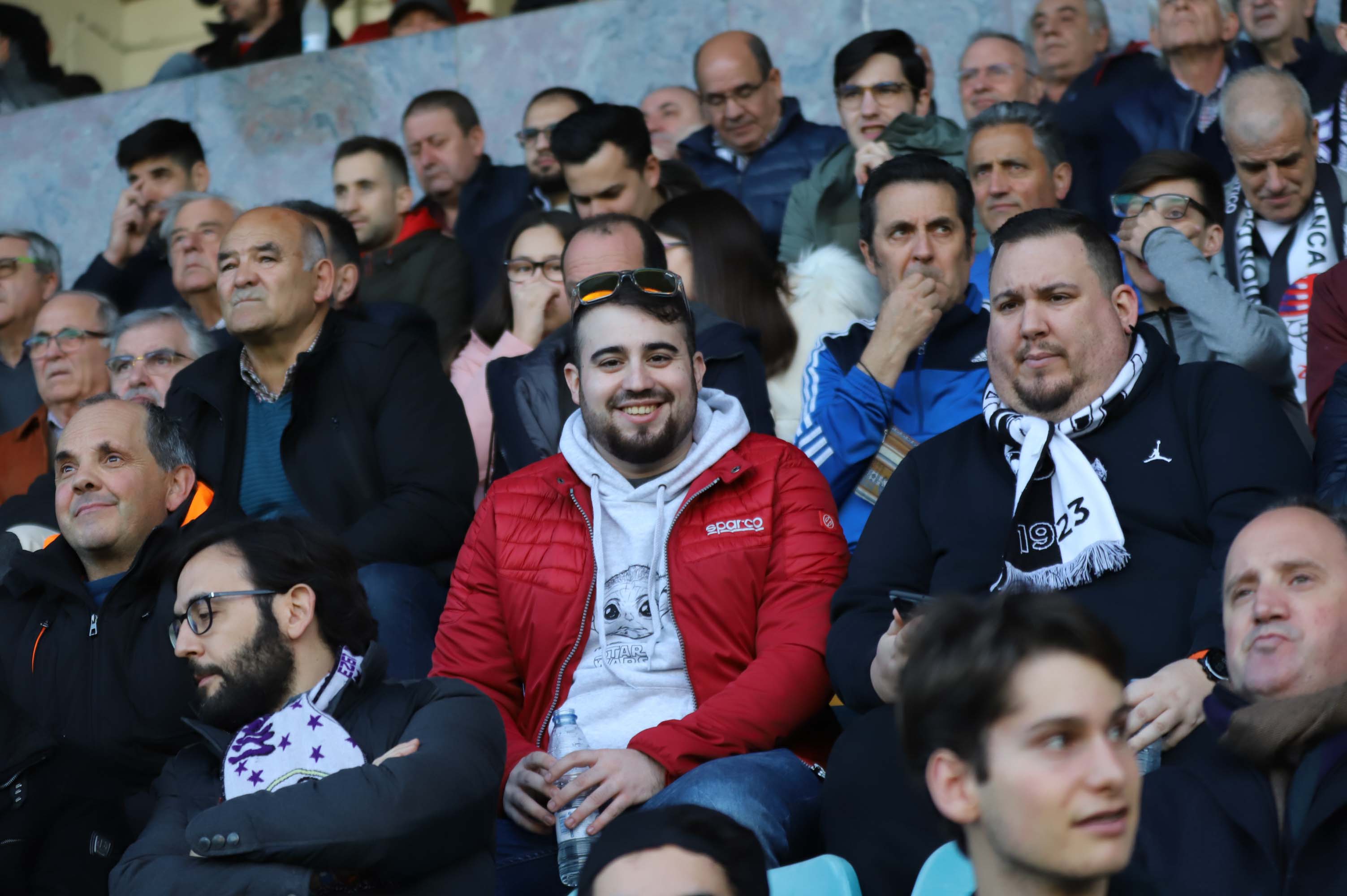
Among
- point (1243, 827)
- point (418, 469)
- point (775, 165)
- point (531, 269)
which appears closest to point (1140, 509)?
point (1243, 827)

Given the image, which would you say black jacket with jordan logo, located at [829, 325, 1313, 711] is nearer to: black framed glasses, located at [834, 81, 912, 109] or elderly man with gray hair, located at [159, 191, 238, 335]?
black framed glasses, located at [834, 81, 912, 109]

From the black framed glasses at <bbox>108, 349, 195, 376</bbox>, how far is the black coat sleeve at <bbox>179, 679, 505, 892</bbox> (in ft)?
9.12

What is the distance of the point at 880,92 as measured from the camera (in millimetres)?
6160

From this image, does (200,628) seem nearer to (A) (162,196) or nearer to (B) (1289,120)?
(B) (1289,120)

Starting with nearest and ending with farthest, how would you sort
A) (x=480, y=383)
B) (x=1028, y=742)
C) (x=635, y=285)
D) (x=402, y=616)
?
(x=1028, y=742), (x=635, y=285), (x=402, y=616), (x=480, y=383)

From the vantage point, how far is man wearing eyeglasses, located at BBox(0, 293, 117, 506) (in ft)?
18.8

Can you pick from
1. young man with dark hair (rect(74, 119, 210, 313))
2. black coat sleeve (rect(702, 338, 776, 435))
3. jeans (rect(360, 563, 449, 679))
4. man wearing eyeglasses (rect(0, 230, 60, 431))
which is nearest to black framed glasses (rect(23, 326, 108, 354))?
man wearing eyeglasses (rect(0, 230, 60, 431))

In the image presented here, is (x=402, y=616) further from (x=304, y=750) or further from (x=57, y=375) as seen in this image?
(x=57, y=375)

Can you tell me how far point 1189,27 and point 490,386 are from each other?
315 cm

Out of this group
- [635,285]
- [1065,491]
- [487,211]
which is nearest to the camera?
[1065,491]

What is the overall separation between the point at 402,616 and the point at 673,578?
859 mm

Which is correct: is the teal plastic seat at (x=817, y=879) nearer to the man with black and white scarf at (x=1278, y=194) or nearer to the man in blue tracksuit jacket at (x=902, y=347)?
the man in blue tracksuit jacket at (x=902, y=347)

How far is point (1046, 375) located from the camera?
3445 millimetres

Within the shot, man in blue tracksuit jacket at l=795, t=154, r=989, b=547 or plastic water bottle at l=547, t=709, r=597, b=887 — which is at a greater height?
man in blue tracksuit jacket at l=795, t=154, r=989, b=547
